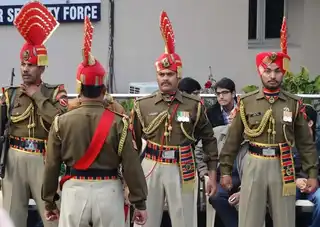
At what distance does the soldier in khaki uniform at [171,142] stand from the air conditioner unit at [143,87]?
12.2 feet

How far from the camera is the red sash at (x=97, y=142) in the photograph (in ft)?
14.4

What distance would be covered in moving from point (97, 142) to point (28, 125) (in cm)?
130

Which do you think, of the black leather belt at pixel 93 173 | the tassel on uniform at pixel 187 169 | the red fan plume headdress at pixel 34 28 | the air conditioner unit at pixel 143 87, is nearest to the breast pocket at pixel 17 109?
the red fan plume headdress at pixel 34 28

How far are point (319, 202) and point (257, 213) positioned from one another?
0.82m

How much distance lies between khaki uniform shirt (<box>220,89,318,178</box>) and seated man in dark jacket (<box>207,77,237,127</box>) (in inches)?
50.1

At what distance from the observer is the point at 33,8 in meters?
Result: 5.58

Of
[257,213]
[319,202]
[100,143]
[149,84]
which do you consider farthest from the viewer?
[149,84]

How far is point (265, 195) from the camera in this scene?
5.39 metres

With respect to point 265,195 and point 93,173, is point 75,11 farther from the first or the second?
point 93,173

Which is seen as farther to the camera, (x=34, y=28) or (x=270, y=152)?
(x=34, y=28)

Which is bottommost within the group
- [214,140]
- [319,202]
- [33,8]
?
[319,202]

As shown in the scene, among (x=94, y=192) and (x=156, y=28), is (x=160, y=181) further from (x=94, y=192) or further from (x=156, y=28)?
(x=156, y=28)

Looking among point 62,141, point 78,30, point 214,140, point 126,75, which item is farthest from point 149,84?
point 62,141

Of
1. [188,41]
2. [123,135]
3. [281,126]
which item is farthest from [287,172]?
[188,41]
